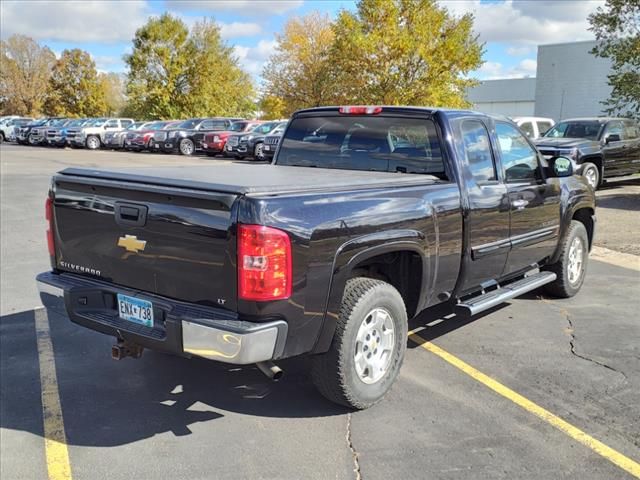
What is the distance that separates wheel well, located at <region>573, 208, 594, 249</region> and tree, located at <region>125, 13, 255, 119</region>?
40.3 m

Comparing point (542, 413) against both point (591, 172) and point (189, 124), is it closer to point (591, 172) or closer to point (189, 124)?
point (591, 172)

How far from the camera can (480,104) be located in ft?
204

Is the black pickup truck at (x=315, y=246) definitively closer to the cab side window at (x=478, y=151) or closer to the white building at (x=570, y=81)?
the cab side window at (x=478, y=151)

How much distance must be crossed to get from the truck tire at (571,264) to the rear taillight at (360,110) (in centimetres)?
251

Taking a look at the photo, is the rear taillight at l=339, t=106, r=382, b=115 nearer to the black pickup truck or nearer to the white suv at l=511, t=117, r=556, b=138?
the black pickup truck

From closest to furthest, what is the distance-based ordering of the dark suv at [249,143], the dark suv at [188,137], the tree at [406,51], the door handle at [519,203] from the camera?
the door handle at [519,203], the tree at [406,51], the dark suv at [249,143], the dark suv at [188,137]

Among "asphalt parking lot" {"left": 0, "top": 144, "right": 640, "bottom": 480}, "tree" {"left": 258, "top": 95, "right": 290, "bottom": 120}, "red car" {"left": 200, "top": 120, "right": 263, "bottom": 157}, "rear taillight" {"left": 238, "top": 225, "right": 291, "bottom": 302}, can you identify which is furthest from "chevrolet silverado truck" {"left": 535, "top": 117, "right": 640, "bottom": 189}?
"tree" {"left": 258, "top": 95, "right": 290, "bottom": 120}

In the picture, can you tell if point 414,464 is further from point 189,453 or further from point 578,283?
point 578,283

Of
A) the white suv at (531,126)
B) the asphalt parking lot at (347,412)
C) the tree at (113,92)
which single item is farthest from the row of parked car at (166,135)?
the tree at (113,92)

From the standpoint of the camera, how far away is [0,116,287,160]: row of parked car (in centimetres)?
2495

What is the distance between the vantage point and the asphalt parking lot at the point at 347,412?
3303mm

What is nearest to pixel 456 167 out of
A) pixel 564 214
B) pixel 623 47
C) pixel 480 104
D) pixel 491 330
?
pixel 491 330

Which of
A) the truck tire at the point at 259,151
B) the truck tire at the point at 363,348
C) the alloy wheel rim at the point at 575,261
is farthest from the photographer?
the truck tire at the point at 259,151

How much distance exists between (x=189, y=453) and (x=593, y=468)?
2.22 meters
